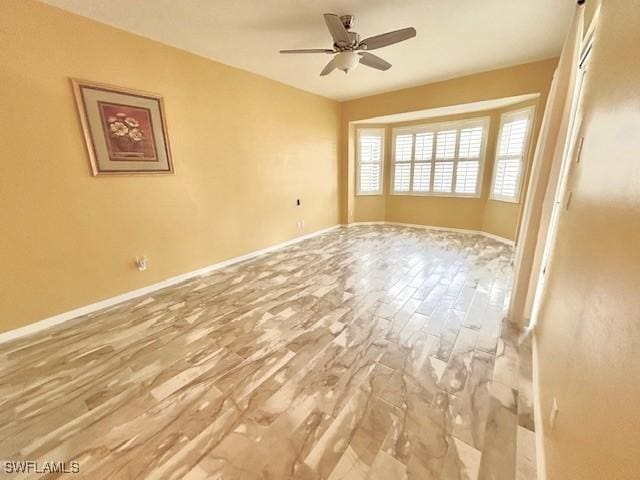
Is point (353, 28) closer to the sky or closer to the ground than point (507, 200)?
closer to the sky

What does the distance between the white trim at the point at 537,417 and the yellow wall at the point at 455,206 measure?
315 cm

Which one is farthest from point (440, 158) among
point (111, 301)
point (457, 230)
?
point (111, 301)

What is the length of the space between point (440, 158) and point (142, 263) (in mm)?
5469

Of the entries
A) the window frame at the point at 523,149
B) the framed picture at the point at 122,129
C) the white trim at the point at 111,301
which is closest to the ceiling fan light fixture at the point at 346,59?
the framed picture at the point at 122,129

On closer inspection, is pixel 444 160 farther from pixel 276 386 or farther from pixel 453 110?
pixel 276 386

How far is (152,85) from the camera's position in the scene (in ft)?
9.02

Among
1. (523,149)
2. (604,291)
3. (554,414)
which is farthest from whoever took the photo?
(523,149)

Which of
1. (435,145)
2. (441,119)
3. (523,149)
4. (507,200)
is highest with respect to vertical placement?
(441,119)

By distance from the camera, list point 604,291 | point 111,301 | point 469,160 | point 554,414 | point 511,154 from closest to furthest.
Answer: point 604,291
point 554,414
point 111,301
point 511,154
point 469,160

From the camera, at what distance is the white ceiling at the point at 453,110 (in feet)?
12.7

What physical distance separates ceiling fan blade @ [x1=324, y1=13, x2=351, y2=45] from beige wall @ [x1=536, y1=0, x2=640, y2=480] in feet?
5.28

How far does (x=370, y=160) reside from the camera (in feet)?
19.1

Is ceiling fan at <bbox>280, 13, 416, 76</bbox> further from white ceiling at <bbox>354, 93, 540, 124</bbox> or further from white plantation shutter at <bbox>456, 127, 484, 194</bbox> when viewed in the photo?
white plantation shutter at <bbox>456, 127, 484, 194</bbox>

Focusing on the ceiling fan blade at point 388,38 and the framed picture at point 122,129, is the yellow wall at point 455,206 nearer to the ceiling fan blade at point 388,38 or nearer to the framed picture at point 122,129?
the ceiling fan blade at point 388,38
